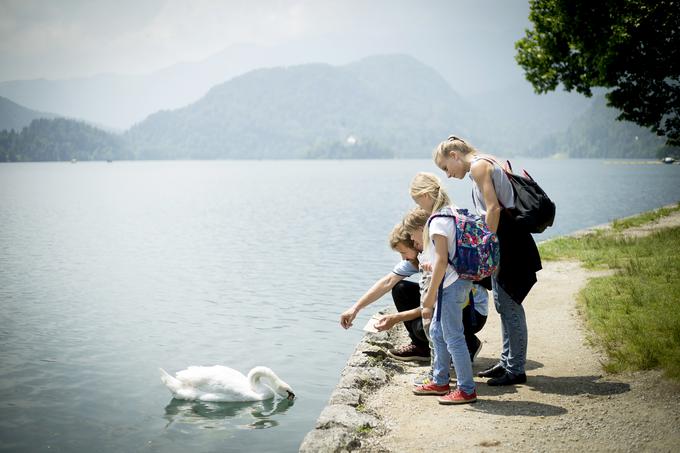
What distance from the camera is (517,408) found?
573 cm

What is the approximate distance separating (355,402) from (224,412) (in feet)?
7.43

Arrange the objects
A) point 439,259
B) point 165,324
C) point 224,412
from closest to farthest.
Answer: point 439,259
point 224,412
point 165,324

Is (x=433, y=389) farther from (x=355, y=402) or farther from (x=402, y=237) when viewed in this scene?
(x=402, y=237)

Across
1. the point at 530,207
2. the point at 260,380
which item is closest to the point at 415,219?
the point at 530,207

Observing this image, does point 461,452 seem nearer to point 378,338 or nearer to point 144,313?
point 378,338

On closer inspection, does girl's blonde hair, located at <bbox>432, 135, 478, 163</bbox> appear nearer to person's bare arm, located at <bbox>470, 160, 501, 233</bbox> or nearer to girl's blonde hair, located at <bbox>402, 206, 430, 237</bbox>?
person's bare arm, located at <bbox>470, 160, 501, 233</bbox>

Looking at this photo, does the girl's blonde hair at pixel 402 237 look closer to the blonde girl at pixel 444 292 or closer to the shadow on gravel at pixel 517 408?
the blonde girl at pixel 444 292

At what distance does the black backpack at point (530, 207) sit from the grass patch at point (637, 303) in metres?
2.18

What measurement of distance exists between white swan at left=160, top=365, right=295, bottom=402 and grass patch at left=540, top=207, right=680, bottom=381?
13.4ft

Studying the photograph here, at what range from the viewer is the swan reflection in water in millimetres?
7305

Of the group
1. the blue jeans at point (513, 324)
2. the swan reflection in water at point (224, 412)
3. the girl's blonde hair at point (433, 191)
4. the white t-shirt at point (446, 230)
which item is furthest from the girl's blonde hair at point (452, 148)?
the swan reflection in water at point (224, 412)

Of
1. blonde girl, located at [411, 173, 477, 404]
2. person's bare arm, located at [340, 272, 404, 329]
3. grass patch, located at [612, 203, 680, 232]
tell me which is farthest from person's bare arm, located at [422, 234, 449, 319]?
grass patch, located at [612, 203, 680, 232]

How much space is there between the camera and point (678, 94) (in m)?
19.5

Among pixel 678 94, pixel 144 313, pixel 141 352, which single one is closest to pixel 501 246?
pixel 141 352
